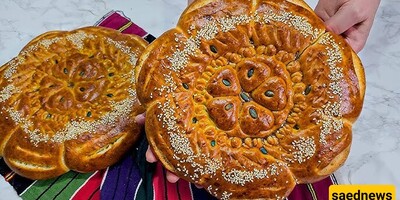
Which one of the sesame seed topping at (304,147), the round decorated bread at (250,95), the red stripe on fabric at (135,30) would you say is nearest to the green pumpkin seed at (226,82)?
the round decorated bread at (250,95)

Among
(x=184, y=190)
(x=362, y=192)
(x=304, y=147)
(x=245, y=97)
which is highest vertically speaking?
(x=245, y=97)

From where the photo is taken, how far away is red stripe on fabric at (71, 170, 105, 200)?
1356 millimetres

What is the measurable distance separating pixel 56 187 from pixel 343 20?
88cm

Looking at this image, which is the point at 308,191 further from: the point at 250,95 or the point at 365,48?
the point at 365,48

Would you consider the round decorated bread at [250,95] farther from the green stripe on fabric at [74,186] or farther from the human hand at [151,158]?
the green stripe on fabric at [74,186]

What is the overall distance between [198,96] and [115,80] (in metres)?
0.37

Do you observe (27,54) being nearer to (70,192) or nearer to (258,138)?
(70,192)

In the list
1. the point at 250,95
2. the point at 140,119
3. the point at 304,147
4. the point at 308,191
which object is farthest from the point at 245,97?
the point at 308,191

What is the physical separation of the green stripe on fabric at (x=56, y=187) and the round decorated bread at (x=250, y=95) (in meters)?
0.40

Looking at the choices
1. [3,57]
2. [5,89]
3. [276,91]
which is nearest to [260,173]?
[276,91]

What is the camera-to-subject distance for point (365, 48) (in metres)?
1.71

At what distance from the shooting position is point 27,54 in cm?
142

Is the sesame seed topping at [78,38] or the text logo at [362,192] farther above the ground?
the sesame seed topping at [78,38]

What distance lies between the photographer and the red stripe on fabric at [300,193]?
1.35 m
